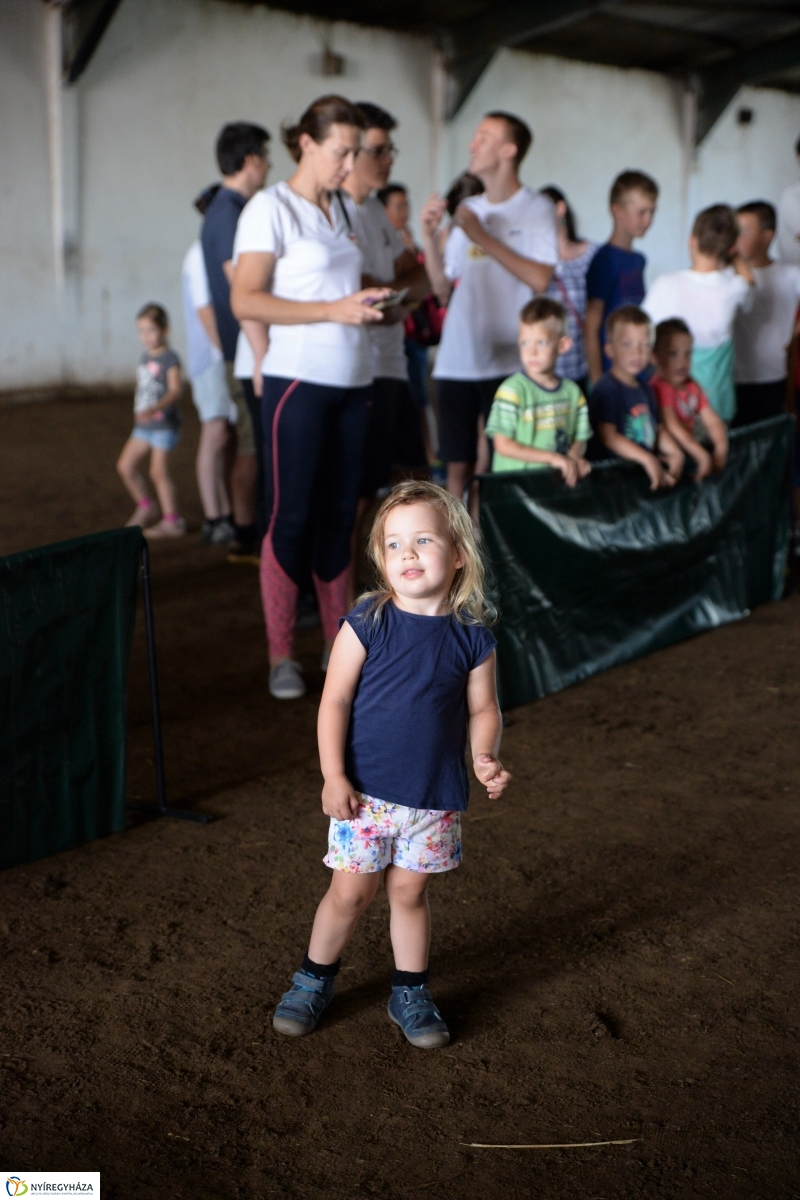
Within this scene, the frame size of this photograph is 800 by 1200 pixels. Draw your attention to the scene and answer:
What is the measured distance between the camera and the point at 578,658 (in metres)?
4.38

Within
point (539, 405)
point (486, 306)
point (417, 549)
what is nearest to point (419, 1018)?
point (417, 549)

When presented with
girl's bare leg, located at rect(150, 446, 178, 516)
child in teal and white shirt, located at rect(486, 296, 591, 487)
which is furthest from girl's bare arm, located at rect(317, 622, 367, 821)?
girl's bare leg, located at rect(150, 446, 178, 516)

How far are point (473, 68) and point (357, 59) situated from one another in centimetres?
132

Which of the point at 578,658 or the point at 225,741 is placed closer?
the point at 225,741

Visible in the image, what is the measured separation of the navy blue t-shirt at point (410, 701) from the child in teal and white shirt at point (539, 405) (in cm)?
194

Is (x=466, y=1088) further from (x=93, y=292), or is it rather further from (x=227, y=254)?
(x=93, y=292)

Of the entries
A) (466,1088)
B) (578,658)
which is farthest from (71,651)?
(578,658)

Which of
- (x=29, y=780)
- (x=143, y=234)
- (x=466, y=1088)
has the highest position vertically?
(x=143, y=234)

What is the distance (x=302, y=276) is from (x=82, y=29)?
292 inches

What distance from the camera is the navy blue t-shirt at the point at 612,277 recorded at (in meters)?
5.26

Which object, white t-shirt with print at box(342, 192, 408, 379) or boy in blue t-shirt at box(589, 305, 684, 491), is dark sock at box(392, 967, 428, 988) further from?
boy in blue t-shirt at box(589, 305, 684, 491)

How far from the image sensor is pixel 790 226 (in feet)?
20.8

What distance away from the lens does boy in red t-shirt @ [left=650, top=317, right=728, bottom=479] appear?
4730 millimetres
